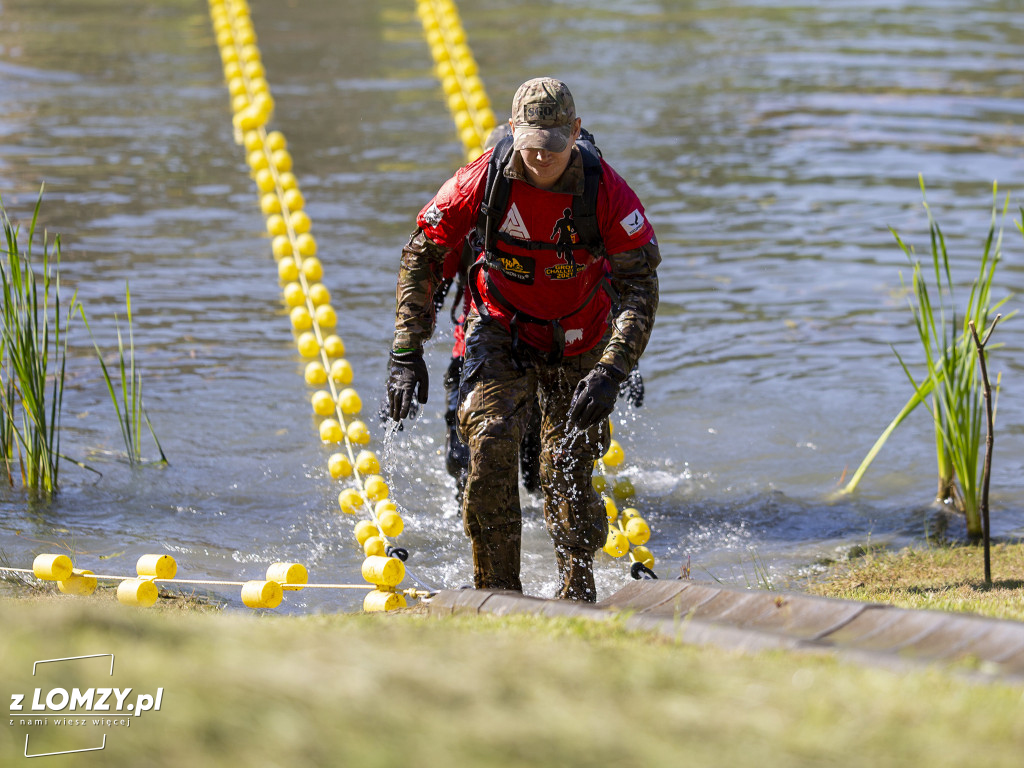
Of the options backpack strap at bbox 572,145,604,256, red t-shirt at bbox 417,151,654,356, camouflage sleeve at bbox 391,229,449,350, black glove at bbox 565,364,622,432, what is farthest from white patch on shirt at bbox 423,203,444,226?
black glove at bbox 565,364,622,432

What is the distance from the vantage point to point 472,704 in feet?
7.80

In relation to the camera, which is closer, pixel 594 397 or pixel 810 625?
pixel 810 625

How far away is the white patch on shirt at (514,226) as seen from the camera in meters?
4.83

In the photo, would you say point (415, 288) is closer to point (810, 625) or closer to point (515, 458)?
point (515, 458)

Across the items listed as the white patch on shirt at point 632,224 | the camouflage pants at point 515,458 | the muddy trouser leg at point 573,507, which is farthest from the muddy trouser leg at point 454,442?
the white patch on shirt at point 632,224

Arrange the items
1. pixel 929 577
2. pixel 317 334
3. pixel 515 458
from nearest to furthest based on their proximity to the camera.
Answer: pixel 515 458, pixel 929 577, pixel 317 334

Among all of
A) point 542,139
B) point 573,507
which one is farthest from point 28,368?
point 542,139

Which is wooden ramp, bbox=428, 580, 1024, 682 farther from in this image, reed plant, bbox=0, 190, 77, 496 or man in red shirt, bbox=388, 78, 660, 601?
reed plant, bbox=0, 190, 77, 496

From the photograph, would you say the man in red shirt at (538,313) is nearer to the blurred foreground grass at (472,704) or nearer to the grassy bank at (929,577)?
the grassy bank at (929,577)

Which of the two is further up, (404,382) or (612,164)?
(612,164)

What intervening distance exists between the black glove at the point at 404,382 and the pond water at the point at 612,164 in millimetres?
992

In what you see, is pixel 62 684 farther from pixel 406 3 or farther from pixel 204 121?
pixel 406 3

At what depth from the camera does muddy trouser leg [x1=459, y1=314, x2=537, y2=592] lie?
4.80 metres

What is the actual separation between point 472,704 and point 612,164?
11.4 meters
